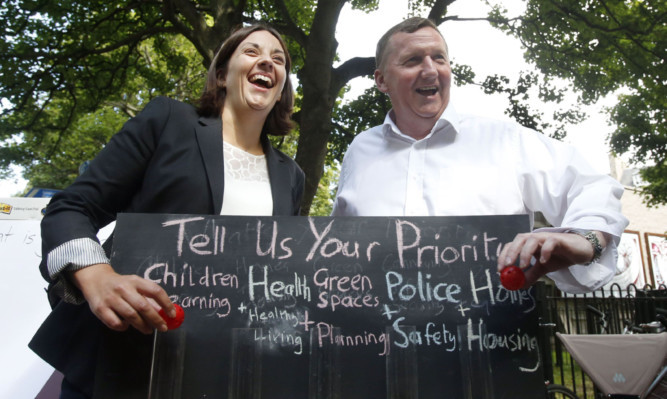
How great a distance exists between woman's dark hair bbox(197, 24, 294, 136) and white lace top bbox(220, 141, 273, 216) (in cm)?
19

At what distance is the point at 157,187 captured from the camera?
1753 mm

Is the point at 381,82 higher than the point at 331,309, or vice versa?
the point at 381,82

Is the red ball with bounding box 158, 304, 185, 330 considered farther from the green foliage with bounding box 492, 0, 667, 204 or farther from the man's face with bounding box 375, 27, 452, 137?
the green foliage with bounding box 492, 0, 667, 204

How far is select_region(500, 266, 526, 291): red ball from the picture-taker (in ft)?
4.70

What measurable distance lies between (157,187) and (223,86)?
0.65 m

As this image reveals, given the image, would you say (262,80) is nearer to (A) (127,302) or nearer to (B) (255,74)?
(B) (255,74)

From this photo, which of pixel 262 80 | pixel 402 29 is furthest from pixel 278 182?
pixel 402 29

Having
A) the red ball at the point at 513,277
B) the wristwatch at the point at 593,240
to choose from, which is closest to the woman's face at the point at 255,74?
the red ball at the point at 513,277

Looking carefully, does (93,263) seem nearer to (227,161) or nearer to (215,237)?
(215,237)

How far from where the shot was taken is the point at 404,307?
1.62 m

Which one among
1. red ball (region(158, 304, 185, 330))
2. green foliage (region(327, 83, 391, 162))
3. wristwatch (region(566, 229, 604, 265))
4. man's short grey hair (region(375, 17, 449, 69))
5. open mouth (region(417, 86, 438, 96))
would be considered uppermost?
green foliage (region(327, 83, 391, 162))

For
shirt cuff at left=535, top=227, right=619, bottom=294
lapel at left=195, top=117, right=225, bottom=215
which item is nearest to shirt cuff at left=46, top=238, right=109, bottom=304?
lapel at left=195, top=117, right=225, bottom=215

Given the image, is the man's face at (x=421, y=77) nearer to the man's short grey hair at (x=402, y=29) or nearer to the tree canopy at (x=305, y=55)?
the man's short grey hair at (x=402, y=29)

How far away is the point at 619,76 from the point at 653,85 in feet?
2.45
